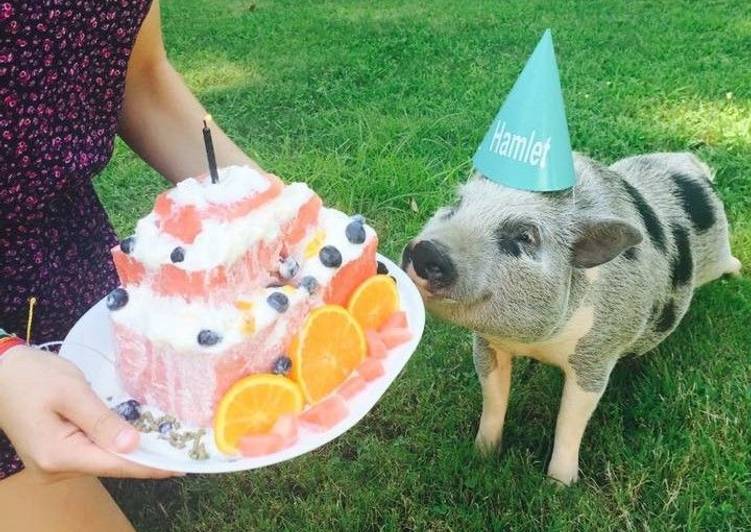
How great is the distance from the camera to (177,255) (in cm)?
137

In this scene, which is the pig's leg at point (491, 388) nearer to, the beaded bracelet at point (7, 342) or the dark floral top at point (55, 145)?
the dark floral top at point (55, 145)

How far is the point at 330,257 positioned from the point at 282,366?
210 millimetres

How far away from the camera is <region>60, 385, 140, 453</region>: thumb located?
4.00 ft

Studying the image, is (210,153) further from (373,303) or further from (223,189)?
(373,303)

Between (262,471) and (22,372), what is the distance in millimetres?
937

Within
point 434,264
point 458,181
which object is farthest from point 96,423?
point 458,181

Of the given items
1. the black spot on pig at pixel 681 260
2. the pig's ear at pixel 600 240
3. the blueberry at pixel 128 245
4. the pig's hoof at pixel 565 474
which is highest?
the blueberry at pixel 128 245

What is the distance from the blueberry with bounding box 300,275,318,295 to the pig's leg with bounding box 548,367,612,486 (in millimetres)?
718

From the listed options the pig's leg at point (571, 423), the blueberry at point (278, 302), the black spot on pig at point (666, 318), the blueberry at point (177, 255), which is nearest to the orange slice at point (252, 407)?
the blueberry at point (278, 302)

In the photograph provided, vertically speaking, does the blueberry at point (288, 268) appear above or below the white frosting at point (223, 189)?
below

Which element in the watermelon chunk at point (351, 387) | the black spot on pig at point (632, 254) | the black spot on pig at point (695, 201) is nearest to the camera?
the watermelon chunk at point (351, 387)

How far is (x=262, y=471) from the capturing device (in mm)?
2100

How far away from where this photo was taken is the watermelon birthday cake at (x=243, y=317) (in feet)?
4.44

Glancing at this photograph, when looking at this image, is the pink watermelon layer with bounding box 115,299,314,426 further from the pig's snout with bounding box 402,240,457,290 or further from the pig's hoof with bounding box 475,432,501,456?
the pig's hoof with bounding box 475,432,501,456
